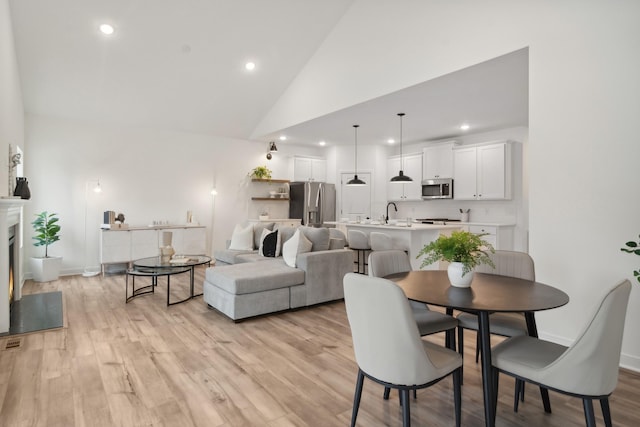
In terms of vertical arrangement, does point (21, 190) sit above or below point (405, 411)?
above

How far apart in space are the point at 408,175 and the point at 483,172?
5.77 ft

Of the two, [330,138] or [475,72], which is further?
[330,138]

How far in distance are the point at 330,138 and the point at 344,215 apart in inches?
75.1

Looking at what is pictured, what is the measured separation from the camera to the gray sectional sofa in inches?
150

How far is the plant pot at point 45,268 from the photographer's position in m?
5.57

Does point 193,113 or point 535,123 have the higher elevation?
point 193,113

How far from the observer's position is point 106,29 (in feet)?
15.1

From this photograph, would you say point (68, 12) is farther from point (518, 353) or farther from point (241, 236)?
point (518, 353)

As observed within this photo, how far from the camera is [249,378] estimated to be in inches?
102

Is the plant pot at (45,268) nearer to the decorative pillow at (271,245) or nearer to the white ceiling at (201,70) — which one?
the white ceiling at (201,70)

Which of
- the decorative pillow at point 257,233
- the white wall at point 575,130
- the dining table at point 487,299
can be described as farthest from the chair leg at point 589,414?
the decorative pillow at point 257,233

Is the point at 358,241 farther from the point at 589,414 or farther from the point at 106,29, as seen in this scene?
the point at 106,29

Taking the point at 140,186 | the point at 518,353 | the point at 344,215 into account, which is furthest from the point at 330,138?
the point at 518,353

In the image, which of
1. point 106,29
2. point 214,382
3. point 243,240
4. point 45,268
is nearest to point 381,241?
point 243,240
